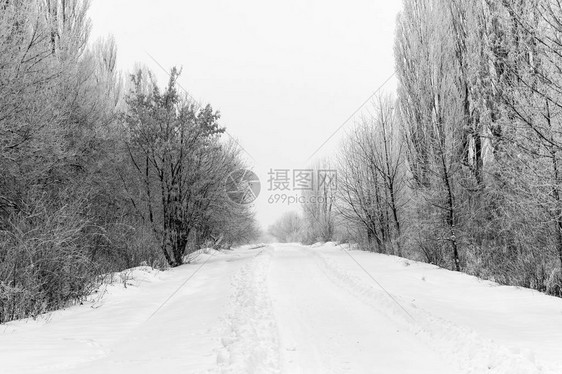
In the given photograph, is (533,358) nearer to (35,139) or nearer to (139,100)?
(35,139)

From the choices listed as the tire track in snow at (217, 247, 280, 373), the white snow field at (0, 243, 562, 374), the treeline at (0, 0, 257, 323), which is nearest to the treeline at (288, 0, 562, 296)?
the white snow field at (0, 243, 562, 374)

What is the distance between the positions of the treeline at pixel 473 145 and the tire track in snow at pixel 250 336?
18.5 ft

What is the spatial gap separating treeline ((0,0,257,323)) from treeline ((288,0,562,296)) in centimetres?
839

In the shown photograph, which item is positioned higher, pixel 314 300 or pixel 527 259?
pixel 527 259

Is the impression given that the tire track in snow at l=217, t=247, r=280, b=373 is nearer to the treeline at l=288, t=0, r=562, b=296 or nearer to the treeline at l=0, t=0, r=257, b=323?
the treeline at l=0, t=0, r=257, b=323

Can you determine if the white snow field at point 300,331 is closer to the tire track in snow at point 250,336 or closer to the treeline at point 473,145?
the tire track in snow at point 250,336

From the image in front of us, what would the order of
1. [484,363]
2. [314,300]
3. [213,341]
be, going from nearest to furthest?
1. [484,363]
2. [213,341]
3. [314,300]

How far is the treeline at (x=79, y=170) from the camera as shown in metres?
7.03

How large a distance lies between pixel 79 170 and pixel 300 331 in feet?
38.1

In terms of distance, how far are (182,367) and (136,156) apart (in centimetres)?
1423

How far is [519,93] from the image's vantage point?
773cm

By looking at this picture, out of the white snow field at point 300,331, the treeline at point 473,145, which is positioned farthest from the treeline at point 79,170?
the treeline at point 473,145

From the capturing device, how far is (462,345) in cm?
459

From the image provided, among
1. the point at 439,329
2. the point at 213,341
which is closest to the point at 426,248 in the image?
the point at 439,329
